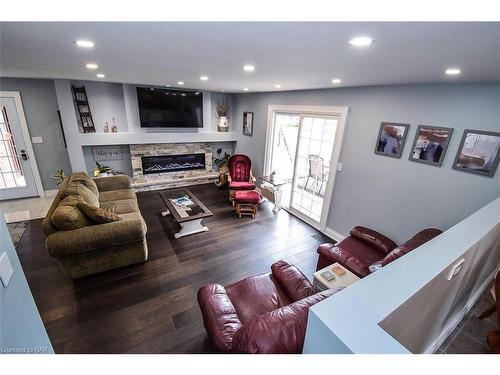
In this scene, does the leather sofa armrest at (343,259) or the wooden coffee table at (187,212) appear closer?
the leather sofa armrest at (343,259)

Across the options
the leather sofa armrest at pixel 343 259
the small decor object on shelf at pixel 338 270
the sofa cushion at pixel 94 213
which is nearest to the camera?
the small decor object on shelf at pixel 338 270

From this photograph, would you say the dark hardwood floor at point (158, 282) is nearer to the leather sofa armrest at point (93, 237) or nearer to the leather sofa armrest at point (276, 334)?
the leather sofa armrest at point (93, 237)

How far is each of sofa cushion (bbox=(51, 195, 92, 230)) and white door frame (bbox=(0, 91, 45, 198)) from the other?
2.84 metres

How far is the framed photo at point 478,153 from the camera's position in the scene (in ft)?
6.52

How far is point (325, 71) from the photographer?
6.79ft

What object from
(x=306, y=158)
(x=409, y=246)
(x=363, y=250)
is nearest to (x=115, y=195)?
(x=306, y=158)

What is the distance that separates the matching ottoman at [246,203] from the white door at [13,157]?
4.20m

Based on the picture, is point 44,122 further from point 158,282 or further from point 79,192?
point 158,282

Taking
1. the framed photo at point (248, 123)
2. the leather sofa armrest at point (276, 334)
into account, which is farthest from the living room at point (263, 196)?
the framed photo at point (248, 123)

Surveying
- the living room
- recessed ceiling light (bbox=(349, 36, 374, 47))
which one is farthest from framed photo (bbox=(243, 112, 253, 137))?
recessed ceiling light (bbox=(349, 36, 374, 47))

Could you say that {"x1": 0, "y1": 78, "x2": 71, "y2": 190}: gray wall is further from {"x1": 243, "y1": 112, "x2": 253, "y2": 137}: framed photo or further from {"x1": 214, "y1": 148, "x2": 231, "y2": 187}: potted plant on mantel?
{"x1": 243, "y1": 112, "x2": 253, "y2": 137}: framed photo

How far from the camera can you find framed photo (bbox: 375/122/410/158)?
263 centimetres

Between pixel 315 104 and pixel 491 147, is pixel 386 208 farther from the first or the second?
pixel 315 104

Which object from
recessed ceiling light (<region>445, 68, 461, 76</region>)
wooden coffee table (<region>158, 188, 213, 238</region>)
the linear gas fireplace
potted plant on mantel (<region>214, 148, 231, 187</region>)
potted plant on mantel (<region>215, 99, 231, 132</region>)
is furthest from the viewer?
potted plant on mantel (<region>215, 99, 231, 132</region>)
